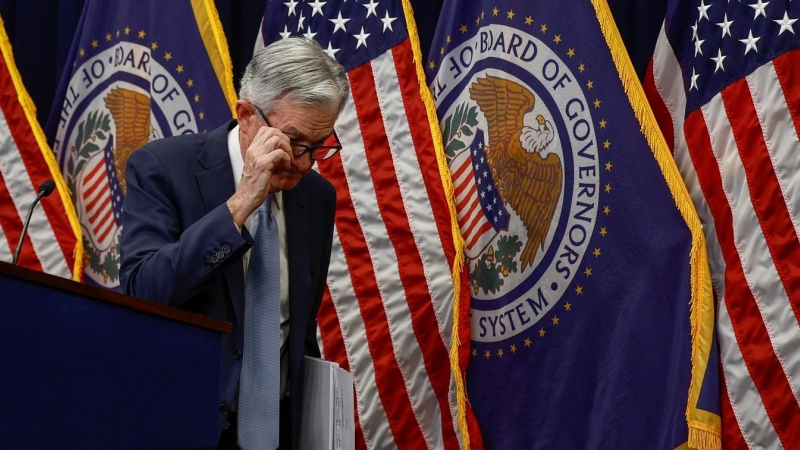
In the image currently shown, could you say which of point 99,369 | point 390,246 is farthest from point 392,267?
point 99,369

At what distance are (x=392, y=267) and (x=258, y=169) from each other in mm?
1432

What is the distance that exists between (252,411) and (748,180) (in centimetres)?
167

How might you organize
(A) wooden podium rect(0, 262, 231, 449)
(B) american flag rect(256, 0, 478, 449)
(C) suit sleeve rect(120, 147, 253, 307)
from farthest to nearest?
(B) american flag rect(256, 0, 478, 449)
(C) suit sleeve rect(120, 147, 253, 307)
(A) wooden podium rect(0, 262, 231, 449)

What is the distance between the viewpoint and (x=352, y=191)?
3193 mm

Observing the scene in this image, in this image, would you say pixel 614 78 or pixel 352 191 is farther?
pixel 352 191

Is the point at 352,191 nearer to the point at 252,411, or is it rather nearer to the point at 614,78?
the point at 614,78

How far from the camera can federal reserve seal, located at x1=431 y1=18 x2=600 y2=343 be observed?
295 cm

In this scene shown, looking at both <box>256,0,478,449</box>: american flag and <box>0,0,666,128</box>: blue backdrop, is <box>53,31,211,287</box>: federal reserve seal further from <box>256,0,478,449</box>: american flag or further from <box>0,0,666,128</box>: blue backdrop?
<box>256,0,478,449</box>: american flag

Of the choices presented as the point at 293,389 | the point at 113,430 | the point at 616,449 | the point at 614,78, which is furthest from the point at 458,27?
the point at 113,430

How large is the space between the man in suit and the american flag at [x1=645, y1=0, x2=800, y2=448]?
51.7 inches

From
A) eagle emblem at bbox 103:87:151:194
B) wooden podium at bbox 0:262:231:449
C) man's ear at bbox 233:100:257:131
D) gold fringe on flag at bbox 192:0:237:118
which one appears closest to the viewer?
wooden podium at bbox 0:262:231:449

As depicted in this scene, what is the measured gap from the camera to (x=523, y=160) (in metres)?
3.00

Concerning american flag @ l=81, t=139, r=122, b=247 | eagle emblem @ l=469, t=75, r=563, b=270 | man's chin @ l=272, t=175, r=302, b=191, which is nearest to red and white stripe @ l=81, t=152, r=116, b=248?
american flag @ l=81, t=139, r=122, b=247

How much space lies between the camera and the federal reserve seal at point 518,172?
295 cm
